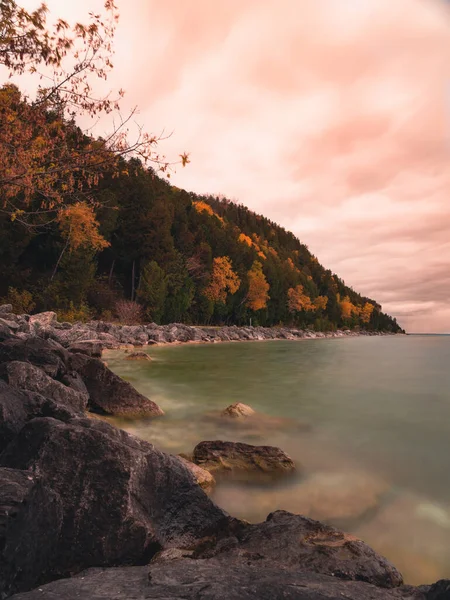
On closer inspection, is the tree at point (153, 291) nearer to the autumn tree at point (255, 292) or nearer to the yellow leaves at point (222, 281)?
the yellow leaves at point (222, 281)

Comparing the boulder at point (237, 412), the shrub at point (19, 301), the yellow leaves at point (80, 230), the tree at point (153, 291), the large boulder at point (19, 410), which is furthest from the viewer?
the tree at point (153, 291)

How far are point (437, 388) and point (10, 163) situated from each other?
15403mm

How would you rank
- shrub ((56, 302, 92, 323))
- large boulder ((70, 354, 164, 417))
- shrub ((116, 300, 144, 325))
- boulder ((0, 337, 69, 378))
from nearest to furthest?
boulder ((0, 337, 69, 378)) → large boulder ((70, 354, 164, 417)) → shrub ((56, 302, 92, 323)) → shrub ((116, 300, 144, 325))

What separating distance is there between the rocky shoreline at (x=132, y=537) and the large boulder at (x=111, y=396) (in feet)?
11.2

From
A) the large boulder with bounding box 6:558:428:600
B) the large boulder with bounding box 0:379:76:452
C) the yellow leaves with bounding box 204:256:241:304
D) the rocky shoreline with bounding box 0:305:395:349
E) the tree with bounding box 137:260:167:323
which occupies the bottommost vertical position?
the rocky shoreline with bounding box 0:305:395:349

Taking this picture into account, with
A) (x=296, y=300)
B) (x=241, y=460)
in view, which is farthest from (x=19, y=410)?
(x=296, y=300)

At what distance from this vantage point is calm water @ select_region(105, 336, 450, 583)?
409 centimetres

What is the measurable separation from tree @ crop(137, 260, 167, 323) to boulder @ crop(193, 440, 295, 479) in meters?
39.2

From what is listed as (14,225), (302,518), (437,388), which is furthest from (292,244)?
(302,518)

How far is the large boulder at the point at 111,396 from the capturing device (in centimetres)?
766

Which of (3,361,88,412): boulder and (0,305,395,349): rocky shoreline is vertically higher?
(3,361,88,412): boulder

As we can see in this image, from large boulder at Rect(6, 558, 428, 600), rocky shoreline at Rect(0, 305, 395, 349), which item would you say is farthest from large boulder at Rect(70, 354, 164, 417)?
rocky shoreline at Rect(0, 305, 395, 349)

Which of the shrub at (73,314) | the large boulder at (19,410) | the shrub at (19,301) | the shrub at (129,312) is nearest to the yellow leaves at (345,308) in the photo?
the shrub at (129,312)

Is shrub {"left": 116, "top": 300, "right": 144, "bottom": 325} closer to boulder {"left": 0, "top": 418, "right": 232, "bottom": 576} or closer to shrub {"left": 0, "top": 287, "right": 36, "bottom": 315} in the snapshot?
shrub {"left": 0, "top": 287, "right": 36, "bottom": 315}
